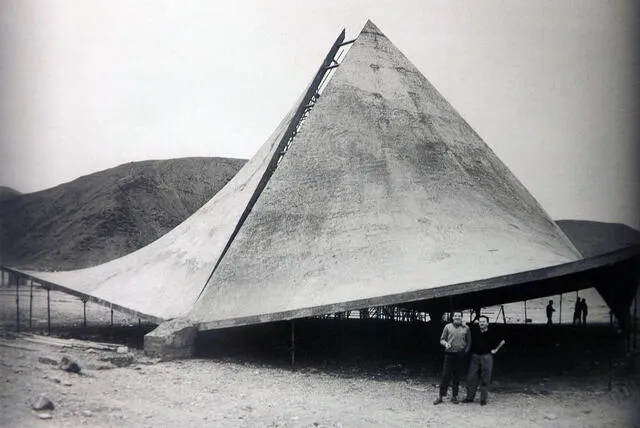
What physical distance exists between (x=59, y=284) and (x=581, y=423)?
46.9 feet

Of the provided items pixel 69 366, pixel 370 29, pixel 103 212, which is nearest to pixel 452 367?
pixel 69 366

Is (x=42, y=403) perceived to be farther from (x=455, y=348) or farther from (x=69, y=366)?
(x=455, y=348)

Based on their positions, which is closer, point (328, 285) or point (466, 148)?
point (328, 285)

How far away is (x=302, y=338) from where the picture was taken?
1658cm

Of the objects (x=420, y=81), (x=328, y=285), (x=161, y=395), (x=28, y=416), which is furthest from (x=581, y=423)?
(x=420, y=81)

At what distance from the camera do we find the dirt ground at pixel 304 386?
26.0 feet

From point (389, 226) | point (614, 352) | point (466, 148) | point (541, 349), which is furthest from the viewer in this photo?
point (466, 148)

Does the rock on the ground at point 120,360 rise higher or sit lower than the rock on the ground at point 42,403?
lower

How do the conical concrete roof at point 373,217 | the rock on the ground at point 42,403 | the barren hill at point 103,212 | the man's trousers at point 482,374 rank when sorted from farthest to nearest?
the barren hill at point 103,212 → the conical concrete roof at point 373,217 → the man's trousers at point 482,374 → the rock on the ground at point 42,403

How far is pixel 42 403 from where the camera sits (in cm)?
766

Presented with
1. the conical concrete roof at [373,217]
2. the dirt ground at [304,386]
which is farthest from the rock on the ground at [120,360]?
the conical concrete roof at [373,217]

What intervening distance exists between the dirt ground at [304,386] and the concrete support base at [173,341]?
0.29 meters

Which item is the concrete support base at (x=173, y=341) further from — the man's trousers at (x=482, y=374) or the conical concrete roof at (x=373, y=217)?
the man's trousers at (x=482, y=374)

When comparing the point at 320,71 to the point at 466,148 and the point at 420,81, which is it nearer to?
the point at 420,81
